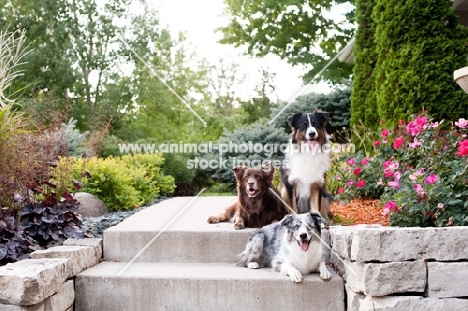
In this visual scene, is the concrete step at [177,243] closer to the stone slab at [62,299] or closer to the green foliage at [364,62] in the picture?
the stone slab at [62,299]

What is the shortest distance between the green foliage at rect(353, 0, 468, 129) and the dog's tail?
10.2ft

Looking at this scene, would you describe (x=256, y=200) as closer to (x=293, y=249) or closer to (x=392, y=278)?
(x=293, y=249)

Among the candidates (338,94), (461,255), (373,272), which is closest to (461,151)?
(461,255)

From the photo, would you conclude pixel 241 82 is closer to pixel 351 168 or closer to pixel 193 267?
pixel 351 168

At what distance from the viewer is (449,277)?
3.01 meters

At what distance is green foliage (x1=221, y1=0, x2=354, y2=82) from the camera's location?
15.2 meters

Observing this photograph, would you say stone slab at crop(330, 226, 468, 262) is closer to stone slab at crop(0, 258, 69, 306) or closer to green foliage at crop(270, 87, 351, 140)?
stone slab at crop(0, 258, 69, 306)

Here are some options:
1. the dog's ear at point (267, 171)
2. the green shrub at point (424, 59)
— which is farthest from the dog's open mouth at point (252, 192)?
the green shrub at point (424, 59)

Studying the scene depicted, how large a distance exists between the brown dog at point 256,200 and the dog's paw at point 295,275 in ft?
2.73

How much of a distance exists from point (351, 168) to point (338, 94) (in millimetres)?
5643

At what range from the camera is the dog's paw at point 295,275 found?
3.33 metres

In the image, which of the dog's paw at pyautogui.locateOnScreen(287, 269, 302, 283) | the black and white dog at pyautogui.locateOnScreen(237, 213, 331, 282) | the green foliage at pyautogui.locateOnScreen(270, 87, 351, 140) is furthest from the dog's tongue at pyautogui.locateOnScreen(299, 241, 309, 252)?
the green foliage at pyautogui.locateOnScreen(270, 87, 351, 140)

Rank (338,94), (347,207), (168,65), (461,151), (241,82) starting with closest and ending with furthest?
(461,151) → (347,207) → (338,94) → (241,82) → (168,65)

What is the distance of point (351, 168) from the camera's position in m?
5.62
